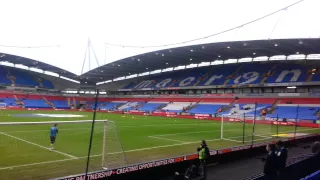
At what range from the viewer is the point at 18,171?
35.2ft

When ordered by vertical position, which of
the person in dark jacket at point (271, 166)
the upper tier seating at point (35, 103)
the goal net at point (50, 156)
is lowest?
the goal net at point (50, 156)

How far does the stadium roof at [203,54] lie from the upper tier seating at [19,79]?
1508cm

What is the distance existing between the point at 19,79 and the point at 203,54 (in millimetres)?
A: 55732

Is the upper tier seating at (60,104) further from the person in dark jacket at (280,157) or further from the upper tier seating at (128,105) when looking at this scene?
the person in dark jacket at (280,157)

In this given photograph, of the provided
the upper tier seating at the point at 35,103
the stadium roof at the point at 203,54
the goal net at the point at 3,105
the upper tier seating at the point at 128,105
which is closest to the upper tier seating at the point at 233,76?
the stadium roof at the point at 203,54

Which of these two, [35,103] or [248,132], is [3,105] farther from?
[248,132]

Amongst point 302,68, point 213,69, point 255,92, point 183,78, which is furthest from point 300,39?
point 183,78

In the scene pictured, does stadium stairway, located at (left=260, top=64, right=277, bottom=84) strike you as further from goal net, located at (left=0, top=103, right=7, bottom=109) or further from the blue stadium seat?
goal net, located at (left=0, top=103, right=7, bottom=109)

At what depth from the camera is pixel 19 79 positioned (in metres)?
78.8

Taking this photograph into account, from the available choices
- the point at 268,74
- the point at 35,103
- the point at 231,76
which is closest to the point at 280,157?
the point at 268,74

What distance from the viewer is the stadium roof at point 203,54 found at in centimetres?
4426

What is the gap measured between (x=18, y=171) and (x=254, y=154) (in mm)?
12002

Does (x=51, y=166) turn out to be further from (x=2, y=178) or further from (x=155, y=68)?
Result: (x=155, y=68)

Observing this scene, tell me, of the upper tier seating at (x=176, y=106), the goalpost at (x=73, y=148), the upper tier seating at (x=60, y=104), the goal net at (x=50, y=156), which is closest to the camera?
the goal net at (x=50, y=156)
